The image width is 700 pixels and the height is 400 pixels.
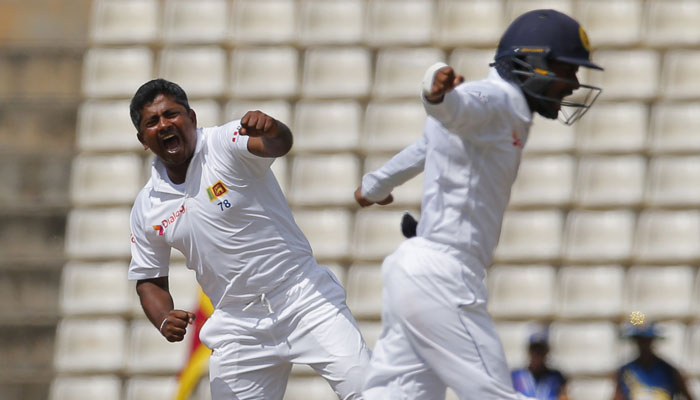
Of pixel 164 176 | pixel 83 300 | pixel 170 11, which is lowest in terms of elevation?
pixel 83 300

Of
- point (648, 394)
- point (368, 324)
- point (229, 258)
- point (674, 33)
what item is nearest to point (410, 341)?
point (229, 258)

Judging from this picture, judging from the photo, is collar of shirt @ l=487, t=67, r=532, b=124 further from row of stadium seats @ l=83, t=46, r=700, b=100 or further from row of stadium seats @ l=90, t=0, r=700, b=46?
row of stadium seats @ l=90, t=0, r=700, b=46

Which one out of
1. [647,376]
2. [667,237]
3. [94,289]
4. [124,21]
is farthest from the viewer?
[124,21]

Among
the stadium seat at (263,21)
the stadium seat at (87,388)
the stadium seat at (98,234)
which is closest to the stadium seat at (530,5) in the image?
the stadium seat at (263,21)

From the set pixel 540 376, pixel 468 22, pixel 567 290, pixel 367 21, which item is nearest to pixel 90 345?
pixel 367 21

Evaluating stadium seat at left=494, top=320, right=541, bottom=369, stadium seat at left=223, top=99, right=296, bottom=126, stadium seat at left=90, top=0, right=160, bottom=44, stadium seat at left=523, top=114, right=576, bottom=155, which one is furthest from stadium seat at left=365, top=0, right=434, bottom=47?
stadium seat at left=494, top=320, right=541, bottom=369

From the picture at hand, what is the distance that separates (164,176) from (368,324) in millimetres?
3375

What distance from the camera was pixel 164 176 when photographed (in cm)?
374

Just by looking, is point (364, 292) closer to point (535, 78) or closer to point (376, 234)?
point (376, 234)

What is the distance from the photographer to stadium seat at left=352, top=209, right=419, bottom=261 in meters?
7.09

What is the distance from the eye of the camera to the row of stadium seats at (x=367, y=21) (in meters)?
7.43

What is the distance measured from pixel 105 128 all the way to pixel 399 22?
2061mm

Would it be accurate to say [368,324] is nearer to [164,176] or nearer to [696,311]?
[696,311]

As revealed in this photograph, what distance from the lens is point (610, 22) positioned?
7465mm
